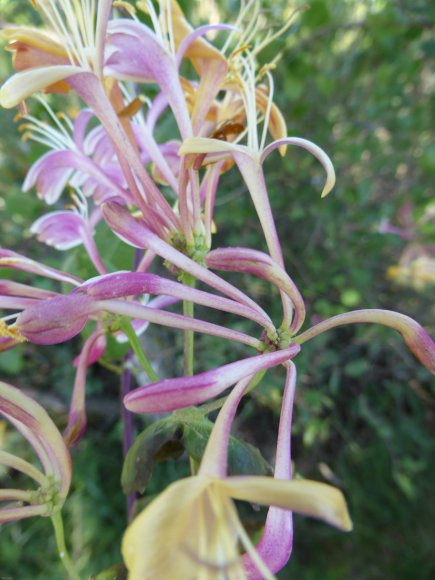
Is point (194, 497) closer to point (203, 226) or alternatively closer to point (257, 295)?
point (203, 226)

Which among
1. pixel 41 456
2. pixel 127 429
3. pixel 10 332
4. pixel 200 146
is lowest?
pixel 127 429

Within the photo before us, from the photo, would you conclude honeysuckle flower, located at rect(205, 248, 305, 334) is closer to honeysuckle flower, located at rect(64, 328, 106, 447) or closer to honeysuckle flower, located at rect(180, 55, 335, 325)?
honeysuckle flower, located at rect(180, 55, 335, 325)

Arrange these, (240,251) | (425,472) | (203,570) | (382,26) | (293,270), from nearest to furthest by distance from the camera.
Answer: (203,570), (240,251), (382,26), (293,270), (425,472)

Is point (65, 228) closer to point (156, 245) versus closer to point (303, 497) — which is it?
point (156, 245)

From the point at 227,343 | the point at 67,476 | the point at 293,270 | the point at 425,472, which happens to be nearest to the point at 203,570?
the point at 67,476

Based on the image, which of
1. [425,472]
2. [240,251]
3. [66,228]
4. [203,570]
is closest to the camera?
[203,570]

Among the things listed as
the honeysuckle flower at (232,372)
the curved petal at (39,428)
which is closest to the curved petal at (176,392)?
the honeysuckle flower at (232,372)

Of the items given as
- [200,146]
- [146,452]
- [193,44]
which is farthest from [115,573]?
[193,44]
